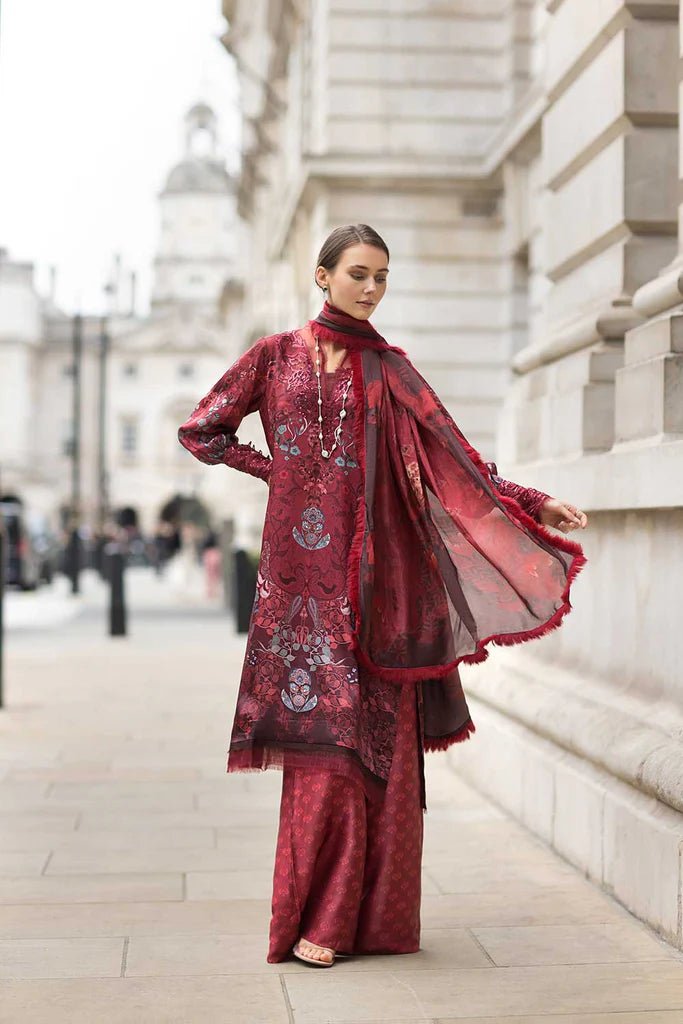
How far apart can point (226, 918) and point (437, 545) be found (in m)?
1.33

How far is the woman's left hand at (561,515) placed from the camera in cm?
416

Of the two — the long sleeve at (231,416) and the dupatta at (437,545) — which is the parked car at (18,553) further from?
the dupatta at (437,545)

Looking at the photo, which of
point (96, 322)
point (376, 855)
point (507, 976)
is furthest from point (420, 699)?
point (96, 322)

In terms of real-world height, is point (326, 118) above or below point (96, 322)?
below

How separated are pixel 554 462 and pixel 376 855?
244 cm

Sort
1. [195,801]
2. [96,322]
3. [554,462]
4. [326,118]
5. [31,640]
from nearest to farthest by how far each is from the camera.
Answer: [554,462] < [195,801] < [326,118] < [31,640] < [96,322]

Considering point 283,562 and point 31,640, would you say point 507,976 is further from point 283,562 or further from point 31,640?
point 31,640

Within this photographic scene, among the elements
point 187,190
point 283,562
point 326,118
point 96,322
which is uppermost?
point 187,190

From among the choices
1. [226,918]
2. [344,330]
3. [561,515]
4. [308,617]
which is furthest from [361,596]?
[226,918]

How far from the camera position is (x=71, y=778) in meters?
7.32

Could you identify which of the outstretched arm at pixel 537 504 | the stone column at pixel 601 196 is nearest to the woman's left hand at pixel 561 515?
the outstretched arm at pixel 537 504

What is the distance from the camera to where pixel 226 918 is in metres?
4.62

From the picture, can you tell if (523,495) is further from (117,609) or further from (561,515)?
(117,609)

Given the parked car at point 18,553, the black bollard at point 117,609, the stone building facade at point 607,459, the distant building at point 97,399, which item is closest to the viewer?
the stone building facade at point 607,459
